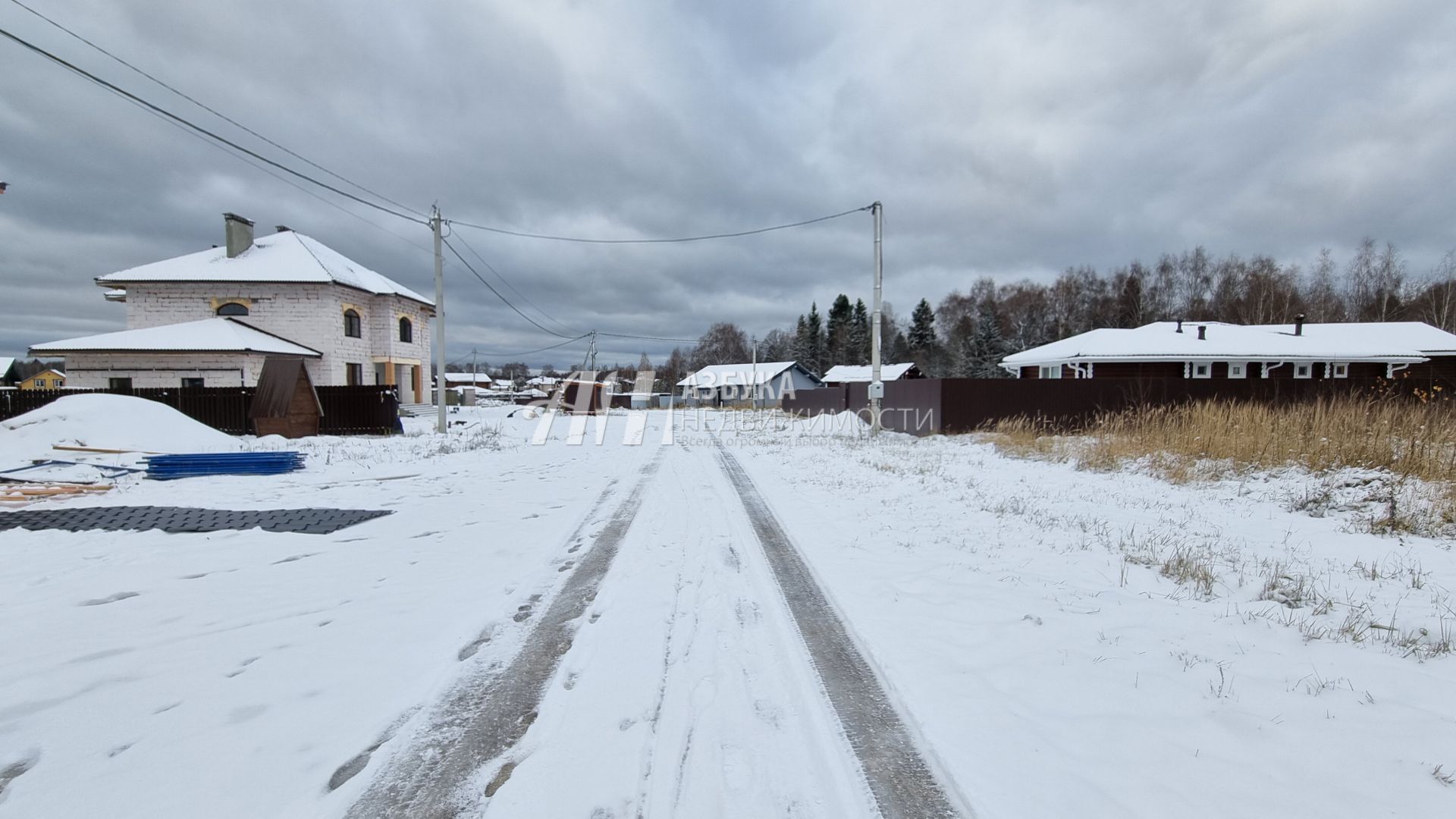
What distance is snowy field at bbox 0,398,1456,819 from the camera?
7.03ft

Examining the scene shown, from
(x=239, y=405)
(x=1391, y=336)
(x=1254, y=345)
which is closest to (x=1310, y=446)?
(x=1254, y=345)

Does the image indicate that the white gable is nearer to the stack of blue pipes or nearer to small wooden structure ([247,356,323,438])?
small wooden structure ([247,356,323,438])

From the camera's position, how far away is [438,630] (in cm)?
360

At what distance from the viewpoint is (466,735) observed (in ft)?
8.21

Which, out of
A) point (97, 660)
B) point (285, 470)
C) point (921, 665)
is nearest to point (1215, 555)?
point (921, 665)

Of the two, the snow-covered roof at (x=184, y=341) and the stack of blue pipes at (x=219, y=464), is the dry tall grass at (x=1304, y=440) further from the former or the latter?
the snow-covered roof at (x=184, y=341)

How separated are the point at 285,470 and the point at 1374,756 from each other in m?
13.8

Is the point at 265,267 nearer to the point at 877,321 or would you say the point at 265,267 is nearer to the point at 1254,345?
the point at 877,321

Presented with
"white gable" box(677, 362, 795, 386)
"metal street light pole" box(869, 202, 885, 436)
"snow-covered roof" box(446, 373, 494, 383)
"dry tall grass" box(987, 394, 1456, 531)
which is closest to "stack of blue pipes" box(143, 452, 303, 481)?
"metal street light pole" box(869, 202, 885, 436)

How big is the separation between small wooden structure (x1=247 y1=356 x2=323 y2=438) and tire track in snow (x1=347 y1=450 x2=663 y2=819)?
57.4ft

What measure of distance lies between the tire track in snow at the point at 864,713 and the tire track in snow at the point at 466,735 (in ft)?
5.04

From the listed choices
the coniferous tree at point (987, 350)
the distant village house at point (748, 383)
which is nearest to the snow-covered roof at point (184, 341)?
the distant village house at point (748, 383)

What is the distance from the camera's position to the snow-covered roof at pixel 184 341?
21.2 metres

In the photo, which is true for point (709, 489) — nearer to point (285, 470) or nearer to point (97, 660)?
point (97, 660)
